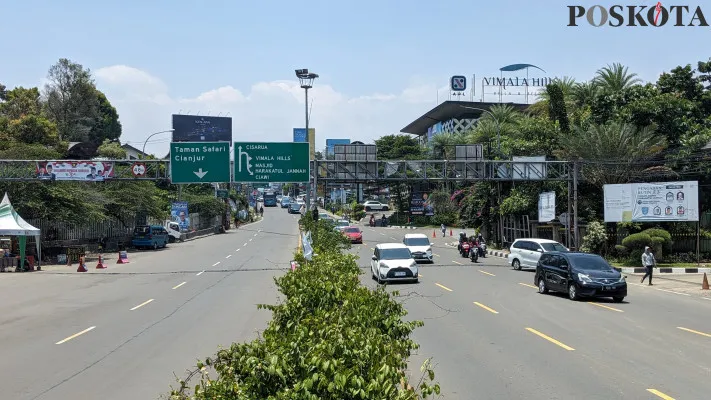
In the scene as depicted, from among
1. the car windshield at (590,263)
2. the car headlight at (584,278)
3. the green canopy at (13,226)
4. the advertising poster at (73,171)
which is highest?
the advertising poster at (73,171)

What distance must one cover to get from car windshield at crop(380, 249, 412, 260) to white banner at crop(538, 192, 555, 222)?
14512mm

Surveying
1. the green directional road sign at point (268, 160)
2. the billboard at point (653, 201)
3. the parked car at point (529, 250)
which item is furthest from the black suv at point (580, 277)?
the green directional road sign at point (268, 160)

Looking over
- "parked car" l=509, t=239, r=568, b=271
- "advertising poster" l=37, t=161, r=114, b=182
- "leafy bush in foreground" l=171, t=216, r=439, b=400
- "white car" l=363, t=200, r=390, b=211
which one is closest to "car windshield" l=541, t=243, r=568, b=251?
"parked car" l=509, t=239, r=568, b=271

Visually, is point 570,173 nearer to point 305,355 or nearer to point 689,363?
point 689,363

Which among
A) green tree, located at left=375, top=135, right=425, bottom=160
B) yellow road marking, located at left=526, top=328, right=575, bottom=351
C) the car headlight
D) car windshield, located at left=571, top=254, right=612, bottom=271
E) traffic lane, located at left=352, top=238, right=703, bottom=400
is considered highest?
green tree, located at left=375, top=135, right=425, bottom=160

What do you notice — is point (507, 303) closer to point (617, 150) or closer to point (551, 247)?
point (551, 247)

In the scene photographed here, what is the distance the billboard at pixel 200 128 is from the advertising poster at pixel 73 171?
5379cm

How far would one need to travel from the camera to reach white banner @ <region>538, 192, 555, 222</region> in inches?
1468

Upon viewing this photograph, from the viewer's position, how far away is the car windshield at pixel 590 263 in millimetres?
20503

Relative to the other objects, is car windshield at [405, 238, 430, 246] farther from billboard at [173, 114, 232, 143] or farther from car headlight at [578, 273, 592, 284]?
billboard at [173, 114, 232, 143]

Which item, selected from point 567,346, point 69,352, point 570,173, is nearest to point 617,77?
point 570,173

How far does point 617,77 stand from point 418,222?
35.7m

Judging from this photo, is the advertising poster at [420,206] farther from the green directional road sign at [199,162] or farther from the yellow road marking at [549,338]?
the yellow road marking at [549,338]

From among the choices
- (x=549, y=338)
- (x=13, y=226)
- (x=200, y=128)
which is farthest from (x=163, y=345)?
(x=200, y=128)
